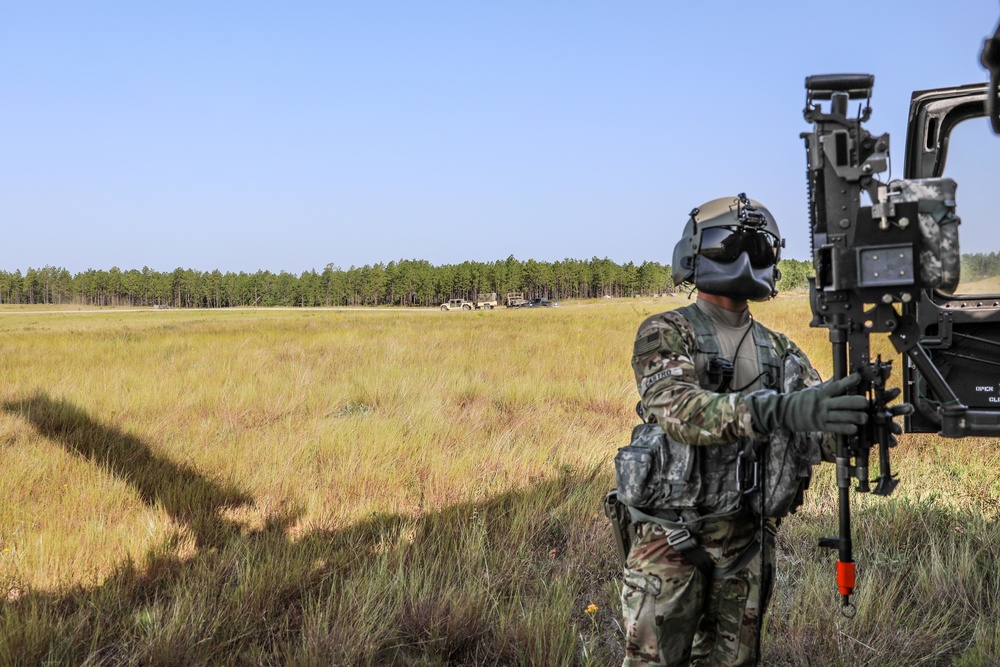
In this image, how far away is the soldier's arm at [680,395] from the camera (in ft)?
6.21

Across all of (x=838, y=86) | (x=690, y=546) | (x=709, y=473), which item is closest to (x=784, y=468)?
(x=709, y=473)

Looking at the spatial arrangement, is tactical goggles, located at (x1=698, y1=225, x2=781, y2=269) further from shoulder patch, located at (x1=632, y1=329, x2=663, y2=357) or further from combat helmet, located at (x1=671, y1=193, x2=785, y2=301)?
shoulder patch, located at (x1=632, y1=329, x2=663, y2=357)

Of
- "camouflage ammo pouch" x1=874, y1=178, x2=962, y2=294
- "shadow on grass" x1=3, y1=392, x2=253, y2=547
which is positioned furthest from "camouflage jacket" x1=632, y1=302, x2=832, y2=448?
"shadow on grass" x1=3, y1=392, x2=253, y2=547

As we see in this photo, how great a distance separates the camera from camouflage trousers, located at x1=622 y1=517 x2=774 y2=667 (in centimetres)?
219

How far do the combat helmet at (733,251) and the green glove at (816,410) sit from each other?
53 cm

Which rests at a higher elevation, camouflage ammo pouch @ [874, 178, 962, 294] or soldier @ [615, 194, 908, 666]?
camouflage ammo pouch @ [874, 178, 962, 294]

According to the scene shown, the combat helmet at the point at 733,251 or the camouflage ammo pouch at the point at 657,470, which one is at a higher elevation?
the combat helmet at the point at 733,251

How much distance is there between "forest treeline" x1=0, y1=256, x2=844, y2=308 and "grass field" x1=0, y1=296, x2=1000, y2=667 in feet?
373

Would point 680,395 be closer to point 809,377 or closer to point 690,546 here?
point 690,546

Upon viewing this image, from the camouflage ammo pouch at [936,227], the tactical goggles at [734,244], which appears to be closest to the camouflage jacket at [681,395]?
the tactical goggles at [734,244]

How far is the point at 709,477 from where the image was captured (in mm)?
2221

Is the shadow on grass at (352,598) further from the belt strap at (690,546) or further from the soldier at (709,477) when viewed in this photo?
the belt strap at (690,546)

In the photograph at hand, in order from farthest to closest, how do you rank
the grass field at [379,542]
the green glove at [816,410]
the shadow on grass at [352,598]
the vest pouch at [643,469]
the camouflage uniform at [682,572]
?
1. the grass field at [379,542]
2. the shadow on grass at [352,598]
3. the vest pouch at [643,469]
4. the camouflage uniform at [682,572]
5. the green glove at [816,410]

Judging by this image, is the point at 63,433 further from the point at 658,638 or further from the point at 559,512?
the point at 658,638
